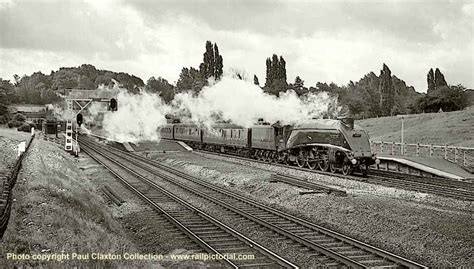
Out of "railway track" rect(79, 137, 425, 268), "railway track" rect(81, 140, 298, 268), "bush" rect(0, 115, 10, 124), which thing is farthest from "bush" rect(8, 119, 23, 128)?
"railway track" rect(79, 137, 425, 268)

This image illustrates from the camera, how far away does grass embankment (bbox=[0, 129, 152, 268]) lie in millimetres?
8805

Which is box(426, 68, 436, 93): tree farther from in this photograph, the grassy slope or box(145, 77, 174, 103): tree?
box(145, 77, 174, 103): tree

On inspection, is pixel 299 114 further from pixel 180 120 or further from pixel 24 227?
pixel 180 120

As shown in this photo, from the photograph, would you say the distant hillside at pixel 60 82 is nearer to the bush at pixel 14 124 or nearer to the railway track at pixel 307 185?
the bush at pixel 14 124

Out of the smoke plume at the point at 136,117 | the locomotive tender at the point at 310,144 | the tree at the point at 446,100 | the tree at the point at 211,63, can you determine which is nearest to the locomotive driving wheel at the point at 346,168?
the locomotive tender at the point at 310,144

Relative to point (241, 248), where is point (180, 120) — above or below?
above

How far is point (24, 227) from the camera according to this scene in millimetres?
10633

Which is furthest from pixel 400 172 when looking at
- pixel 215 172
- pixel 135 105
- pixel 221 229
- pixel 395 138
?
pixel 135 105

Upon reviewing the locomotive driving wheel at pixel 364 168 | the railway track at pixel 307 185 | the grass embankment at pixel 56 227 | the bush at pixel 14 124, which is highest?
the bush at pixel 14 124

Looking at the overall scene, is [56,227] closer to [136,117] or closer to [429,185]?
[429,185]

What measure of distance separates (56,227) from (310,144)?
55.0 ft

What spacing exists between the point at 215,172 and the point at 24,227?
17.2 metres

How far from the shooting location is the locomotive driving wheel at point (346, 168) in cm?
2334

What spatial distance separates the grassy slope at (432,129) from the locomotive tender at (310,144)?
1756 cm
